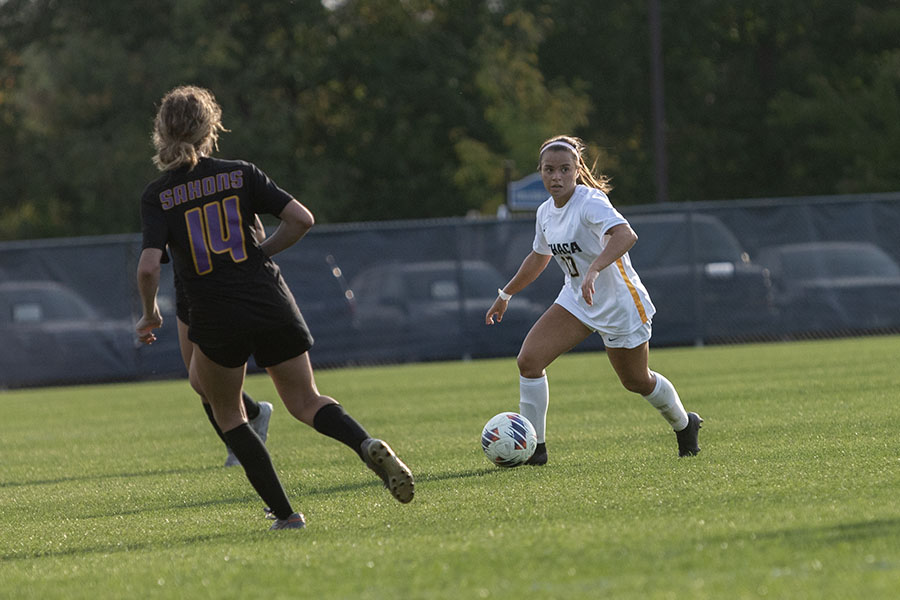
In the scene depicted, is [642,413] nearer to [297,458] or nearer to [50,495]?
[297,458]

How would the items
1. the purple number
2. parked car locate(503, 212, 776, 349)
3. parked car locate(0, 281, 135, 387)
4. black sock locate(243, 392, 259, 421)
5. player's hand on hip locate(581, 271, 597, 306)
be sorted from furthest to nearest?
parked car locate(503, 212, 776, 349), parked car locate(0, 281, 135, 387), black sock locate(243, 392, 259, 421), player's hand on hip locate(581, 271, 597, 306), the purple number

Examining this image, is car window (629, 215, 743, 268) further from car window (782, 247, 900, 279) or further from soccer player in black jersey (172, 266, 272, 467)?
soccer player in black jersey (172, 266, 272, 467)

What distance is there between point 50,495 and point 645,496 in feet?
12.2

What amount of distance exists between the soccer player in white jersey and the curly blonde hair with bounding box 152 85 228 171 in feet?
8.01

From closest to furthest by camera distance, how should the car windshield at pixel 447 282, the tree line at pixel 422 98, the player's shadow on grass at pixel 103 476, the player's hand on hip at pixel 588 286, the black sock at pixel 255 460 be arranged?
1. the black sock at pixel 255 460
2. the player's hand on hip at pixel 588 286
3. the player's shadow on grass at pixel 103 476
4. the car windshield at pixel 447 282
5. the tree line at pixel 422 98

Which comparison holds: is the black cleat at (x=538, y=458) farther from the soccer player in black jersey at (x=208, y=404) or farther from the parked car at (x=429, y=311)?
the parked car at (x=429, y=311)

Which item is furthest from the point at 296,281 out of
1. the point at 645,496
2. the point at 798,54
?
the point at 798,54

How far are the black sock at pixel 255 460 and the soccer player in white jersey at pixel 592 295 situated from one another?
2.20m

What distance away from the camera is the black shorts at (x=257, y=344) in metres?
5.68

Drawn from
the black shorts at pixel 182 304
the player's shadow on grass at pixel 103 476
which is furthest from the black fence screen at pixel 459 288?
the black shorts at pixel 182 304

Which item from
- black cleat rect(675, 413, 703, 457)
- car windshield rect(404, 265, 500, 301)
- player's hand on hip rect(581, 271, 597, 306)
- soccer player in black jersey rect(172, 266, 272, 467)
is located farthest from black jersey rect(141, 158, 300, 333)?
car windshield rect(404, 265, 500, 301)

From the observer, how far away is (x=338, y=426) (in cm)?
584

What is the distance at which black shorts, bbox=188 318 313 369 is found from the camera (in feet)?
18.6

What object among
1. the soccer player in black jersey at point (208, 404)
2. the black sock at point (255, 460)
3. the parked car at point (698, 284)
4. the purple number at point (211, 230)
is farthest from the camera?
the parked car at point (698, 284)
